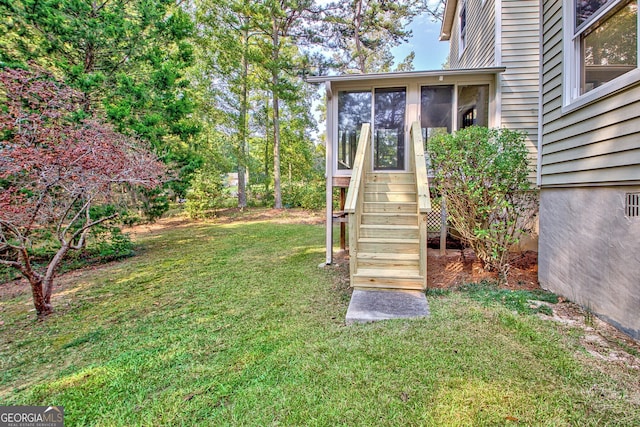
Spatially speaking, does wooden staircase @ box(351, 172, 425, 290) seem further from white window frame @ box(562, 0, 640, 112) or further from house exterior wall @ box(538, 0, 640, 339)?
white window frame @ box(562, 0, 640, 112)

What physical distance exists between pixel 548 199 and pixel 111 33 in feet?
27.4

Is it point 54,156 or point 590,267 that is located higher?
point 54,156

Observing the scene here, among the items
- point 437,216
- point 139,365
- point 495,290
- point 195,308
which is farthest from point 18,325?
point 437,216

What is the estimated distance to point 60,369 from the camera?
8.49 ft

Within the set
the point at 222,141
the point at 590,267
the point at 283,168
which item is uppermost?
the point at 222,141

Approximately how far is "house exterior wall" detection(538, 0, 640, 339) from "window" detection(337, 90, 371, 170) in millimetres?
3062

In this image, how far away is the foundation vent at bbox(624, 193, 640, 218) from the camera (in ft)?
8.42

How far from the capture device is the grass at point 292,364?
6.20ft

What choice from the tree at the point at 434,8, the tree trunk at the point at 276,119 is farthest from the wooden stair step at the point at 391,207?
the tree at the point at 434,8

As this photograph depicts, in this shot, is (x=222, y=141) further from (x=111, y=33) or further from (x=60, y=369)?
(x=60, y=369)

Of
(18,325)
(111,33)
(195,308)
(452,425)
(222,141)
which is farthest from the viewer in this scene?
(222,141)

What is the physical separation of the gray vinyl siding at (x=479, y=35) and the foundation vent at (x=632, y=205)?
4.82m

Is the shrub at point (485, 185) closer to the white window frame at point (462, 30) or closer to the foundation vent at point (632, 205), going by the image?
the foundation vent at point (632, 205)

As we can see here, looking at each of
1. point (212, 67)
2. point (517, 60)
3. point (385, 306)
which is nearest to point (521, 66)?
point (517, 60)
